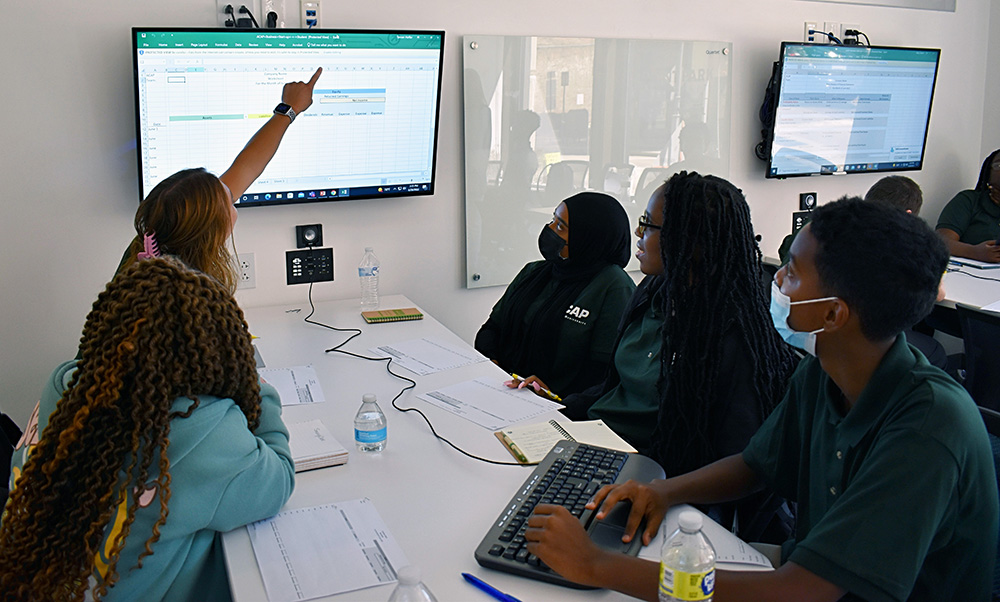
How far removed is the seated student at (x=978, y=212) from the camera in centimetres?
390

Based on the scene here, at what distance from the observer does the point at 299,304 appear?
2.93 m

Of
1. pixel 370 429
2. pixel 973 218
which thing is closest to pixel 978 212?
pixel 973 218

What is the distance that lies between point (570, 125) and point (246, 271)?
4.66 ft

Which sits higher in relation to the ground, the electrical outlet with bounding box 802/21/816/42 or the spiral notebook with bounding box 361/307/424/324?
the electrical outlet with bounding box 802/21/816/42

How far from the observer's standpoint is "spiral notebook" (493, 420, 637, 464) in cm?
159

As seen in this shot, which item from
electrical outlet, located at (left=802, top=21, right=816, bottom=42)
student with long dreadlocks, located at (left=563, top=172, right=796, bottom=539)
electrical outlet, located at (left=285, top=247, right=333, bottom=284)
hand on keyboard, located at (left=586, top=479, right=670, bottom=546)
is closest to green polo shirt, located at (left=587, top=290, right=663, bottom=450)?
student with long dreadlocks, located at (left=563, top=172, right=796, bottom=539)

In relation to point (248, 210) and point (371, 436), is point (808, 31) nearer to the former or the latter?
point (248, 210)

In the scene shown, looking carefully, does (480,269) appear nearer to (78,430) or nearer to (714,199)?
(714,199)

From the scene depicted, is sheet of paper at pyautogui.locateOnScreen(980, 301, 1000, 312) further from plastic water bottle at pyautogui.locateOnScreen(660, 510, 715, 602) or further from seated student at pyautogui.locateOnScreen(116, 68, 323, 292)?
seated student at pyautogui.locateOnScreen(116, 68, 323, 292)

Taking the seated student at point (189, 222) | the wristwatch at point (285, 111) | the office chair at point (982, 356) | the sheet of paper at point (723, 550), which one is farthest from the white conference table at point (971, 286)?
the seated student at point (189, 222)

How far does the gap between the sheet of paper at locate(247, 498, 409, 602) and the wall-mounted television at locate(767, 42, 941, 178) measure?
2.87m

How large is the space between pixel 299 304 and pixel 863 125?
9.19ft

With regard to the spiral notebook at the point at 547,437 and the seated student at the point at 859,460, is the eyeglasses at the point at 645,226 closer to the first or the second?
the spiral notebook at the point at 547,437

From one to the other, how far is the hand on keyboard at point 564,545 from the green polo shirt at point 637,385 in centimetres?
67
